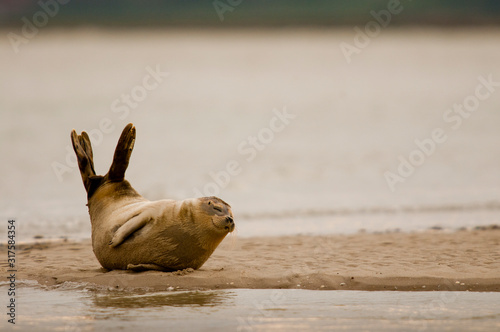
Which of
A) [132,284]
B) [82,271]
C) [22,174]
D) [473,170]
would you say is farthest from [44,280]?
[473,170]

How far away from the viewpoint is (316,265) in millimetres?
8062

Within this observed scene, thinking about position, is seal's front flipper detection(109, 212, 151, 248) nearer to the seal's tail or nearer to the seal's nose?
the seal's nose

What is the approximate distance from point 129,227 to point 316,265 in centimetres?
197

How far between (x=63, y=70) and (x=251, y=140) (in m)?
24.5

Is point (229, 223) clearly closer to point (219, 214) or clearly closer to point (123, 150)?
point (219, 214)

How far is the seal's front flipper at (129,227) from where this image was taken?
731 cm

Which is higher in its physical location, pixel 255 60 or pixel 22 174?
pixel 255 60

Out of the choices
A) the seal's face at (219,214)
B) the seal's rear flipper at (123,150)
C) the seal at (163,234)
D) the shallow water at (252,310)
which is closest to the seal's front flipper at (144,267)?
the seal at (163,234)

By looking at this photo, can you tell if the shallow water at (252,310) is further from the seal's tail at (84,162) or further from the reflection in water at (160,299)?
the seal's tail at (84,162)

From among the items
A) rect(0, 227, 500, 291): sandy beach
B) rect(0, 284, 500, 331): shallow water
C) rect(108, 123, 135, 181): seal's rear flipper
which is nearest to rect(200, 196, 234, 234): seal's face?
rect(0, 227, 500, 291): sandy beach

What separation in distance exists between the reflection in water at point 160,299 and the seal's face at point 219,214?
24.8 inches

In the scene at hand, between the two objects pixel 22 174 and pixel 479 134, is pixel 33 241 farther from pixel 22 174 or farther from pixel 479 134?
pixel 479 134

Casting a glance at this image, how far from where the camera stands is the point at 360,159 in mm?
19672

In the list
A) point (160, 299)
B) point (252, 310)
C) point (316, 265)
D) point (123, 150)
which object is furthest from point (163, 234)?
point (316, 265)
